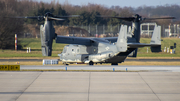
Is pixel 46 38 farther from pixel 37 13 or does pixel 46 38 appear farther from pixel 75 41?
pixel 37 13

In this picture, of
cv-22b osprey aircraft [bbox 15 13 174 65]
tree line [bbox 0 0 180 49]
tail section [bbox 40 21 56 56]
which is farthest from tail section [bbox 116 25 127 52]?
tree line [bbox 0 0 180 49]

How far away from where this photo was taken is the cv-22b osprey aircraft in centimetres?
2241

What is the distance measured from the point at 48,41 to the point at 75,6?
88.8 metres

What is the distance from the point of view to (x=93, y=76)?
18.7m

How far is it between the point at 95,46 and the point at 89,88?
13.1 meters

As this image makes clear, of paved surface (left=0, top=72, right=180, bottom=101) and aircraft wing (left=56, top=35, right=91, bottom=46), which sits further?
aircraft wing (left=56, top=35, right=91, bottom=46)

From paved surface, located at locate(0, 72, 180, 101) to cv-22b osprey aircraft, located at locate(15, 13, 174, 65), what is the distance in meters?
4.44

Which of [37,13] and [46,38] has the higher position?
[37,13]

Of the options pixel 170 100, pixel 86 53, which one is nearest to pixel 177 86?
pixel 170 100

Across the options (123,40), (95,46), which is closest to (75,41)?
(95,46)

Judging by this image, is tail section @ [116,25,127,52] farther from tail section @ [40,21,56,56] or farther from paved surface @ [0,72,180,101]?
tail section @ [40,21,56,56]

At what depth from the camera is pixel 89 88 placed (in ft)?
47.8

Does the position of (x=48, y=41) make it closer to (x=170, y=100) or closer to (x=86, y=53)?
(x=86, y=53)

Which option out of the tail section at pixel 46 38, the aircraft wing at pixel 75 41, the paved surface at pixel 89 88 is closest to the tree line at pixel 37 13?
the tail section at pixel 46 38
